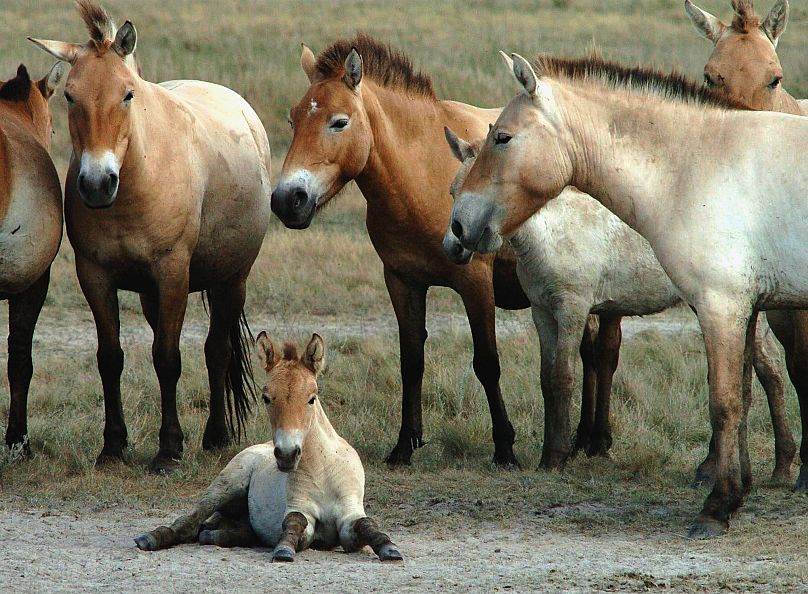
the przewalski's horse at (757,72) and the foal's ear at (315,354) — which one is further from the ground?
the przewalski's horse at (757,72)

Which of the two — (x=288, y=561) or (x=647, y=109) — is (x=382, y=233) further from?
(x=288, y=561)

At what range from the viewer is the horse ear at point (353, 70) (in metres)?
6.89

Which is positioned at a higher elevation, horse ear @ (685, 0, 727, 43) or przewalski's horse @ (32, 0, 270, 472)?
horse ear @ (685, 0, 727, 43)

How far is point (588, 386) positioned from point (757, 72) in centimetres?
224

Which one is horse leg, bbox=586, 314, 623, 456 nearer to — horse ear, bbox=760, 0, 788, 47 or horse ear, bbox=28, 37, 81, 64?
horse ear, bbox=760, 0, 788, 47

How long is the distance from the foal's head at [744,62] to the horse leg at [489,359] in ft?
6.01

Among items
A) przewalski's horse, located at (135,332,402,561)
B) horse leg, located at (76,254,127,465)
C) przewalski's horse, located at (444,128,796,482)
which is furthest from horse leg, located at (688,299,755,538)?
horse leg, located at (76,254,127,465)

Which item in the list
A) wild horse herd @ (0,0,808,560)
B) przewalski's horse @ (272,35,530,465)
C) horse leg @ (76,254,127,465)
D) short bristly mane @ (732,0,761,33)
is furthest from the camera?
short bristly mane @ (732,0,761,33)

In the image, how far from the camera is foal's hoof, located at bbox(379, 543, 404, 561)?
5004 millimetres

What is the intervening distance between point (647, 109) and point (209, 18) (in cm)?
2403

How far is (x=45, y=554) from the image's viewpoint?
17.1ft

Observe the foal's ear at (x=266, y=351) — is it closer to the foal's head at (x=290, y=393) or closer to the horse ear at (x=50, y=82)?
the foal's head at (x=290, y=393)

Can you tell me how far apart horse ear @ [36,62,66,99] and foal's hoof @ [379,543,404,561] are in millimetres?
4331

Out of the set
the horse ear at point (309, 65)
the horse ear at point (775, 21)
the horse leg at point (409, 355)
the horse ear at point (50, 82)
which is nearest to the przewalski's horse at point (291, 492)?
the horse leg at point (409, 355)
